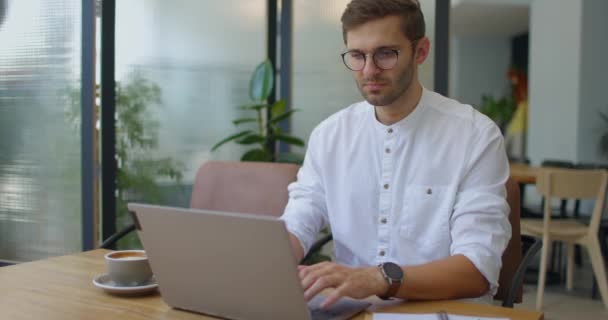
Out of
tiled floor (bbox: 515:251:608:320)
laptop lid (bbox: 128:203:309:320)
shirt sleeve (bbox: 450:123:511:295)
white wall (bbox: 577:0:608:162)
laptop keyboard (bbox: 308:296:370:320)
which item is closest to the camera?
laptop lid (bbox: 128:203:309:320)

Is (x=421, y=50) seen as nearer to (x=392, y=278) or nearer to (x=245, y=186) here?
(x=392, y=278)

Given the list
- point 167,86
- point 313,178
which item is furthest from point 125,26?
point 313,178

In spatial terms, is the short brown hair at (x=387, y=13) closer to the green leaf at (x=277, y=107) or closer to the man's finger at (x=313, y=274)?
the man's finger at (x=313, y=274)

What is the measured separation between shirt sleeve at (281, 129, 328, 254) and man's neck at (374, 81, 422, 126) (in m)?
0.22

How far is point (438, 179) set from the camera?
55.9 inches

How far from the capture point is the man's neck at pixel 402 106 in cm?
150

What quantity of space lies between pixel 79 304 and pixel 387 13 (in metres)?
0.90

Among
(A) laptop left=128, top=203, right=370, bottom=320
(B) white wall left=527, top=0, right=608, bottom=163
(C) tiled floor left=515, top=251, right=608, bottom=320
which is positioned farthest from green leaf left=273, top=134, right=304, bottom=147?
(B) white wall left=527, top=0, right=608, bottom=163

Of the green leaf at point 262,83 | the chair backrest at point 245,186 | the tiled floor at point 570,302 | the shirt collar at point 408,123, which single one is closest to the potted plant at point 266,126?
the green leaf at point 262,83

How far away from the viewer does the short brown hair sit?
54.5 inches

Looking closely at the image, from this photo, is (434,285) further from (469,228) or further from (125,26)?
(125,26)

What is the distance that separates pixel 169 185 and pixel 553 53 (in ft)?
18.3

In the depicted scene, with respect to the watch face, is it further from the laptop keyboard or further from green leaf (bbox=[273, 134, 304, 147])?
green leaf (bbox=[273, 134, 304, 147])

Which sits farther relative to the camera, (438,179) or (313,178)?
(313,178)
